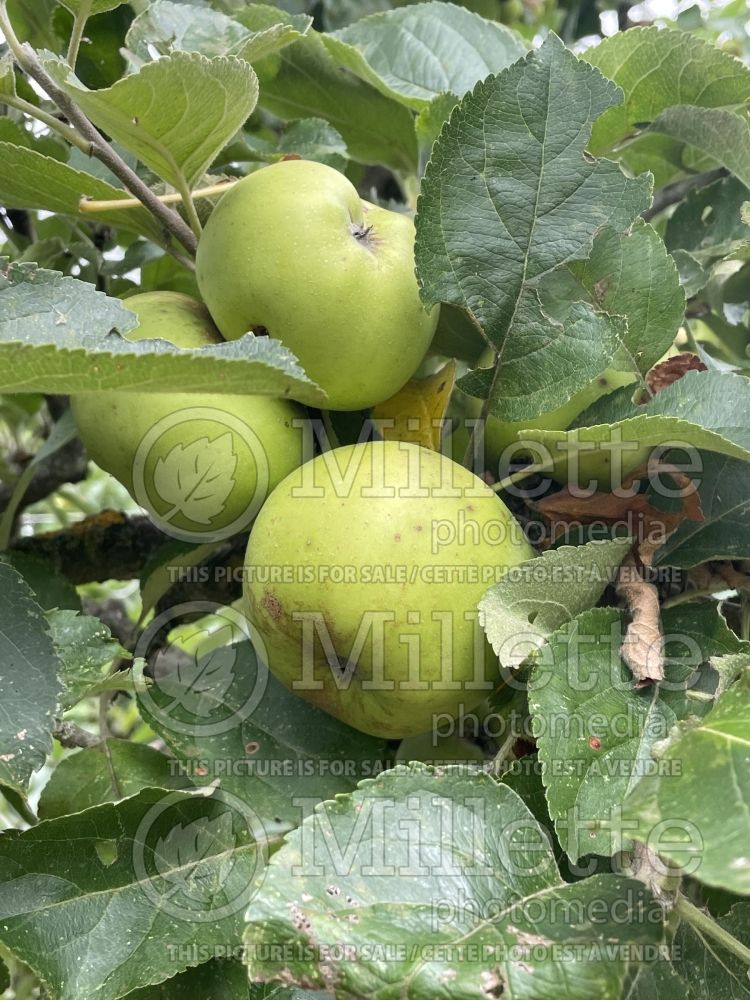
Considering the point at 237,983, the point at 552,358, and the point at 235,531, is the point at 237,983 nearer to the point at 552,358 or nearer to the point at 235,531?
the point at 235,531

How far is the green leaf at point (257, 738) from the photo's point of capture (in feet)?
2.63

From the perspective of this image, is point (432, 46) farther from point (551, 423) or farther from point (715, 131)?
point (551, 423)

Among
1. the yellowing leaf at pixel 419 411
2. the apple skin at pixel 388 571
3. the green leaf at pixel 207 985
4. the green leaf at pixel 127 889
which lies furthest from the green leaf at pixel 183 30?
the green leaf at pixel 207 985

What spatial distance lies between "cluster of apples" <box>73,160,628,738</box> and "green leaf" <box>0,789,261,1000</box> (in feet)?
0.47

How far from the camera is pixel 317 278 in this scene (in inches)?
28.3

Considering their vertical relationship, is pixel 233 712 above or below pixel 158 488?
below

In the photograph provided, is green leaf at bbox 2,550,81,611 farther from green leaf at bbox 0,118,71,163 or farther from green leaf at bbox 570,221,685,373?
green leaf at bbox 570,221,685,373

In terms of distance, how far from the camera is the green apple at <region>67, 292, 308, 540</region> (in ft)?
2.42

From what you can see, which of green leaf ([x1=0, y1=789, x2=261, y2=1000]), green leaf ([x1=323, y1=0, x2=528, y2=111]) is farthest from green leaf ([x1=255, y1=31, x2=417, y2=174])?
green leaf ([x1=0, y1=789, x2=261, y2=1000])

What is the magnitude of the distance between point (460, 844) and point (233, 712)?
28 centimetres

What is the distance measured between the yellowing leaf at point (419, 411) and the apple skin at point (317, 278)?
5 cm

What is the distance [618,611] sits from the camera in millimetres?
719

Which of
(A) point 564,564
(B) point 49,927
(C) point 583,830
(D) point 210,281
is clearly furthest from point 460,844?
(D) point 210,281

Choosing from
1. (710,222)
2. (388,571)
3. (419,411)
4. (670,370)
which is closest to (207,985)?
(388,571)
